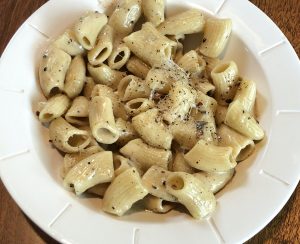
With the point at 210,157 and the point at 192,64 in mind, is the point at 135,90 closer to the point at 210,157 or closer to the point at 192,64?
the point at 192,64

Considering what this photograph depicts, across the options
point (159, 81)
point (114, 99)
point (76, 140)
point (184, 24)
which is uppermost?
point (184, 24)

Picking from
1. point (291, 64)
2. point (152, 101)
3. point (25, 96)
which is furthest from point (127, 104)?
point (291, 64)

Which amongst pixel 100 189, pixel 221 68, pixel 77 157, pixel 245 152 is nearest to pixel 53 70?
pixel 77 157

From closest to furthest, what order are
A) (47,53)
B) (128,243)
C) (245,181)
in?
(128,243)
(245,181)
(47,53)

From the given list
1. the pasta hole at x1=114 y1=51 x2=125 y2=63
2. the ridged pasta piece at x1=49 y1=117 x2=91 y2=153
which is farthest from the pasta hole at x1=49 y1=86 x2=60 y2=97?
the pasta hole at x1=114 y1=51 x2=125 y2=63

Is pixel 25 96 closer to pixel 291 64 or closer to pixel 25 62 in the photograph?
pixel 25 62

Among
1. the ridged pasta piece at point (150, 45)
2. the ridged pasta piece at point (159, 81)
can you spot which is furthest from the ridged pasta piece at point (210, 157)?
the ridged pasta piece at point (150, 45)

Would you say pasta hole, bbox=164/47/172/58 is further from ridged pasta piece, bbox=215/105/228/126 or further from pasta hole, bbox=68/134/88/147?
pasta hole, bbox=68/134/88/147
